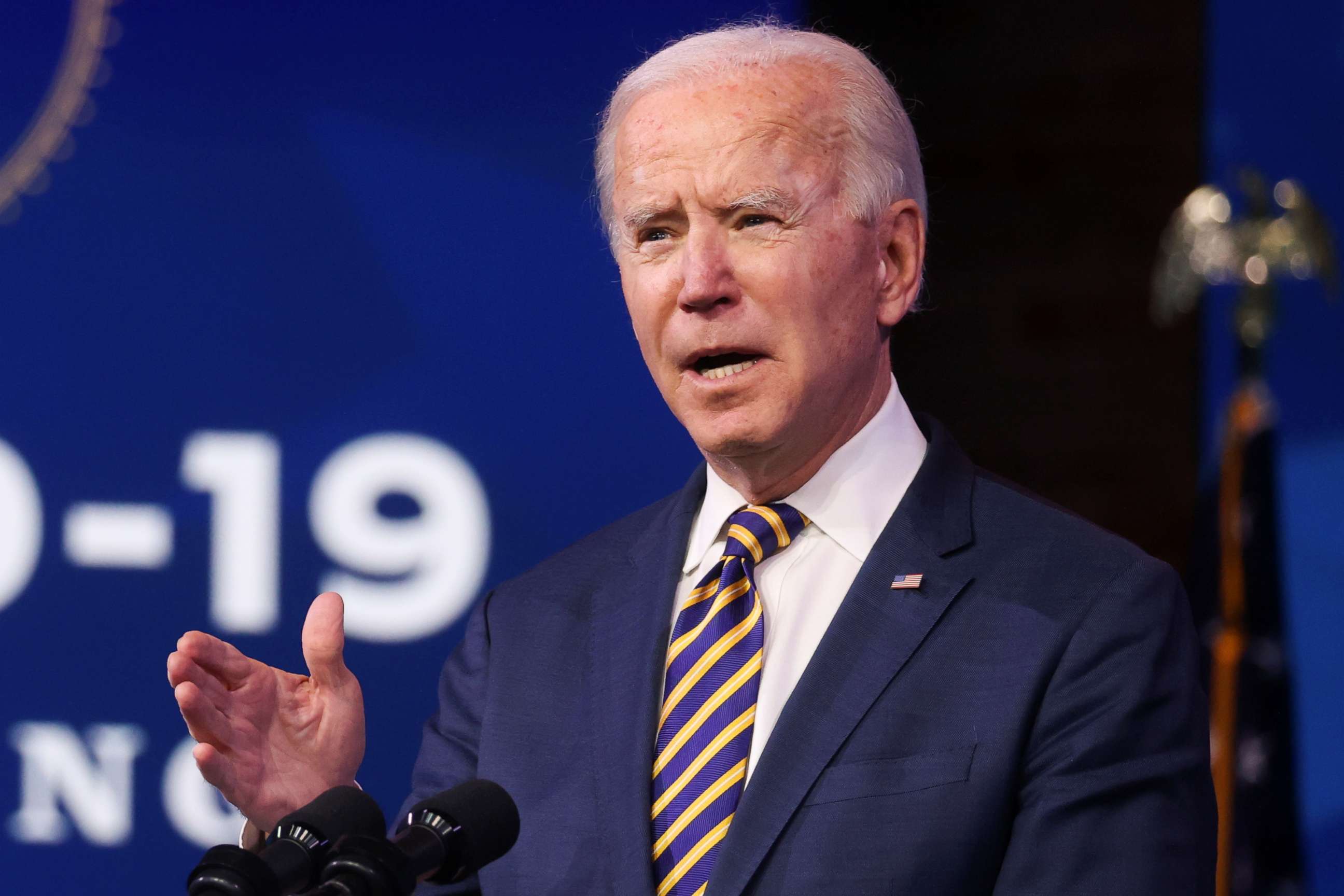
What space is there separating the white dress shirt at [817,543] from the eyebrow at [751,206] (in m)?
0.29

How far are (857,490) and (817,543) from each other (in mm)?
80

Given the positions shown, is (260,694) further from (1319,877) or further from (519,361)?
(1319,877)

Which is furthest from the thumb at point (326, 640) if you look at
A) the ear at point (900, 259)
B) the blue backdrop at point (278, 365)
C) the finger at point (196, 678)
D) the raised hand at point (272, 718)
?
the blue backdrop at point (278, 365)

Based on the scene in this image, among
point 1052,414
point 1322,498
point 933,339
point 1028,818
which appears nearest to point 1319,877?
point 1322,498

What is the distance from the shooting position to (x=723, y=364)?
1.68 metres

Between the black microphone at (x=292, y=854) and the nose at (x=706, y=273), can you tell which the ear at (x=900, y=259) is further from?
the black microphone at (x=292, y=854)

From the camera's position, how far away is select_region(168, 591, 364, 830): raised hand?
1.56 metres

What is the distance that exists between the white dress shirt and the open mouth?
0.55 ft

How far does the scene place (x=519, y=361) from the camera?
117 inches

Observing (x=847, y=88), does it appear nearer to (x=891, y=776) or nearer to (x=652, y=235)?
(x=652, y=235)

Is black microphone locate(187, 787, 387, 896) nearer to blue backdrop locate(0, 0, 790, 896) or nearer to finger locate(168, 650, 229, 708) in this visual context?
finger locate(168, 650, 229, 708)

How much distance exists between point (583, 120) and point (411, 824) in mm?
2134

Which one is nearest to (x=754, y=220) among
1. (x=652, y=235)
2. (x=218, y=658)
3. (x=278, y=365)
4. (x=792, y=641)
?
(x=652, y=235)

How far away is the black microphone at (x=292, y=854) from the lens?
38.4 inches
